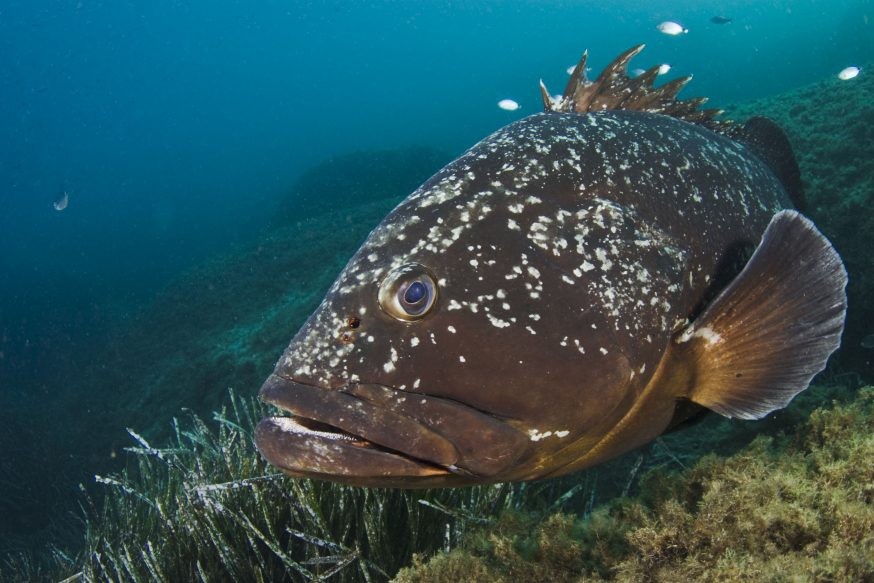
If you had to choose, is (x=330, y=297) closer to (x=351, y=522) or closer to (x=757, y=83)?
(x=351, y=522)

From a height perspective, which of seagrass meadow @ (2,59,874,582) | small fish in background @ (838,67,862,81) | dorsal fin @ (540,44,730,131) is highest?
small fish in background @ (838,67,862,81)

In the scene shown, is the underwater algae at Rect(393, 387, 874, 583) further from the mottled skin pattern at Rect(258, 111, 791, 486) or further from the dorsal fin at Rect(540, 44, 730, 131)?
the dorsal fin at Rect(540, 44, 730, 131)

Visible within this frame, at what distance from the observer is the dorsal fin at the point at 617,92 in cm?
394

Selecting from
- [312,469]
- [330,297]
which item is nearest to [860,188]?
[330,297]

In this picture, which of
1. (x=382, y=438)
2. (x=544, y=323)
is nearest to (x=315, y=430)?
(x=382, y=438)

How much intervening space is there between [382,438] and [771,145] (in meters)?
4.63

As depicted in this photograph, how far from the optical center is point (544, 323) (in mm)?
2189

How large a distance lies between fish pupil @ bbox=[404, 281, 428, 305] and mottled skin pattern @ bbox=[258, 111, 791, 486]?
8 cm

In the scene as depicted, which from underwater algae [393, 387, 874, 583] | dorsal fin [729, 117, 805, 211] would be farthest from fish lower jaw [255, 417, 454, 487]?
dorsal fin [729, 117, 805, 211]

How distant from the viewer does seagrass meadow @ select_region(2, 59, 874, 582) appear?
178cm

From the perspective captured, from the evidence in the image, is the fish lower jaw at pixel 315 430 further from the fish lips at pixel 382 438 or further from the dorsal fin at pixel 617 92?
the dorsal fin at pixel 617 92

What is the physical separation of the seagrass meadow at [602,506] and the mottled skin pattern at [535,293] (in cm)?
41

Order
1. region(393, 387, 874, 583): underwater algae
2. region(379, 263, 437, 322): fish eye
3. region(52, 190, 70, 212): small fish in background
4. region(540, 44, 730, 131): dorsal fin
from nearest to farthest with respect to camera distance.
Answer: region(393, 387, 874, 583): underwater algae → region(379, 263, 437, 322): fish eye → region(540, 44, 730, 131): dorsal fin → region(52, 190, 70, 212): small fish in background

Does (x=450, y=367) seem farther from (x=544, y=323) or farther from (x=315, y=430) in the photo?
(x=315, y=430)
